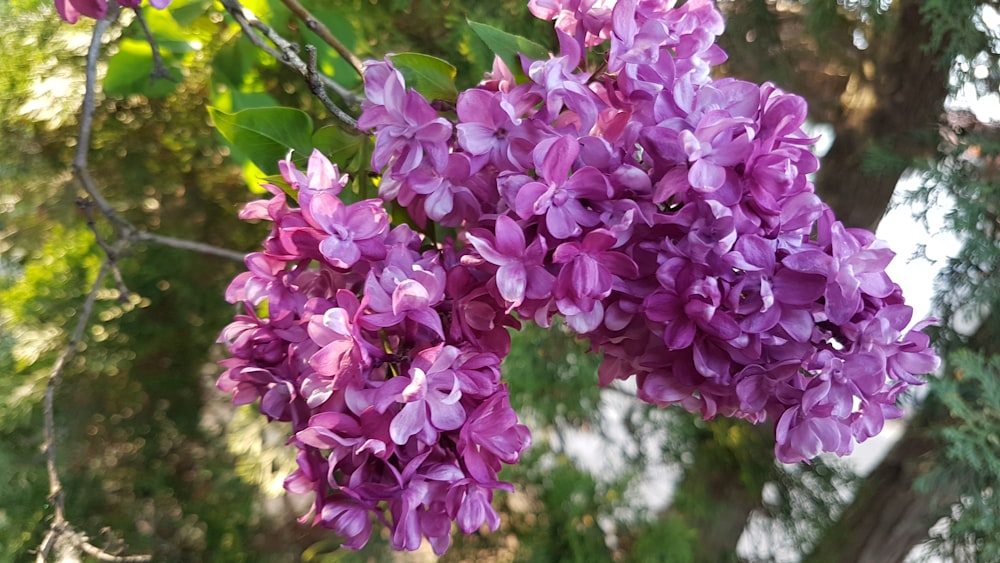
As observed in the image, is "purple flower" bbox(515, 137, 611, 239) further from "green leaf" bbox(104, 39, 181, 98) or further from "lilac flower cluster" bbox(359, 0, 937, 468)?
"green leaf" bbox(104, 39, 181, 98)

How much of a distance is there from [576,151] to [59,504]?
323 mm

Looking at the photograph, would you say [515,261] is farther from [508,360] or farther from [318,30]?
[508,360]

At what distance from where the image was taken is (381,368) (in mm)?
212

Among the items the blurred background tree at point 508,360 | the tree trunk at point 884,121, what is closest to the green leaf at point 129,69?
the blurred background tree at point 508,360

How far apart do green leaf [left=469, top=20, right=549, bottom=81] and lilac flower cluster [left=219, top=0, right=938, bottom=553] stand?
23 mm

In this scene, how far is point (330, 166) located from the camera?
21 centimetres

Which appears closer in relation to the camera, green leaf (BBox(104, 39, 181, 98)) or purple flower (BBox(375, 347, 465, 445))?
purple flower (BBox(375, 347, 465, 445))

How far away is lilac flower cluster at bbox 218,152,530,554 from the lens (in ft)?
0.64

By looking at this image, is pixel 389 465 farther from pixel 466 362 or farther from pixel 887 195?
pixel 887 195

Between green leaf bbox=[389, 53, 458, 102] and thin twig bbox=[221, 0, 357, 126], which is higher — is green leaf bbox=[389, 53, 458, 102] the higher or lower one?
the higher one

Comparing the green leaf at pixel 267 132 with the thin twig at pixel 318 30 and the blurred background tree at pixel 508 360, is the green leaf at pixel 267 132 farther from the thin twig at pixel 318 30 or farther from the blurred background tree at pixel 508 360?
the blurred background tree at pixel 508 360

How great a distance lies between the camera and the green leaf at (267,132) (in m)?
0.26

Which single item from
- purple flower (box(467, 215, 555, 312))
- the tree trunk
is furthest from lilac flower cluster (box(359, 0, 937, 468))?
the tree trunk

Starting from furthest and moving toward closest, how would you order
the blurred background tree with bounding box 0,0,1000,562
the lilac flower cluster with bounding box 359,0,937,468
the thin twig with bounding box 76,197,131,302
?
the blurred background tree with bounding box 0,0,1000,562 < the thin twig with bounding box 76,197,131,302 < the lilac flower cluster with bounding box 359,0,937,468
